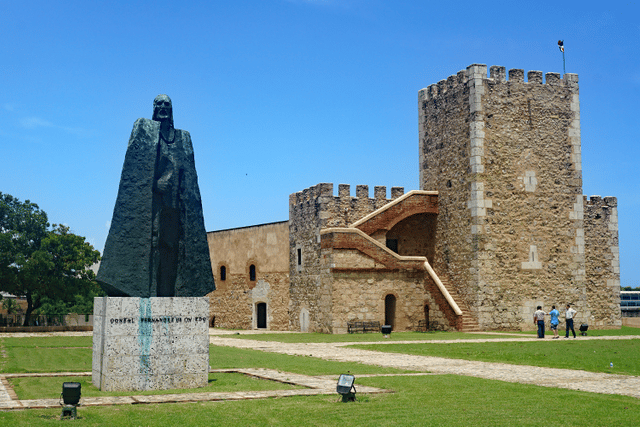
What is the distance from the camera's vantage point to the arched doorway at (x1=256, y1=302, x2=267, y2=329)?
35.3 metres

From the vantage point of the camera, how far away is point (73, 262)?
124ft

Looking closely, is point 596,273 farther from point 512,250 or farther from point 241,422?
point 241,422

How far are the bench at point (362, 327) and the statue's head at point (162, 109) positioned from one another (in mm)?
18017

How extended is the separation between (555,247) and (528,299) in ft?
8.24

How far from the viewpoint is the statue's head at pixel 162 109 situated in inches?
438

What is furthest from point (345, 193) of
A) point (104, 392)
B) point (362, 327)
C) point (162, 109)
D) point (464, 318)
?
point (104, 392)

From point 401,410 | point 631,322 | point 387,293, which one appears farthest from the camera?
point 631,322

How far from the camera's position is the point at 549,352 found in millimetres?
17484

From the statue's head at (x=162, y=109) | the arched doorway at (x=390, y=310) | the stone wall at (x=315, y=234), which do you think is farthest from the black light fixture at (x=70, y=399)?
the arched doorway at (x=390, y=310)

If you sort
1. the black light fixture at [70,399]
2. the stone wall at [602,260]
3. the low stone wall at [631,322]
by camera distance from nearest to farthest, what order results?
the black light fixture at [70,399]
the stone wall at [602,260]
the low stone wall at [631,322]

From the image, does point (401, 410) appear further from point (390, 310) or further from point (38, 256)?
point (38, 256)

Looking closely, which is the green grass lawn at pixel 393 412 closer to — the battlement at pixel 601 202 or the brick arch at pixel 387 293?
the brick arch at pixel 387 293

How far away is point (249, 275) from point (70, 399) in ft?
93.8

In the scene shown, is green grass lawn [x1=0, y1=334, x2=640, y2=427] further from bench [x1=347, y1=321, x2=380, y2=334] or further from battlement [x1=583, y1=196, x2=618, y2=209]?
battlement [x1=583, y1=196, x2=618, y2=209]
